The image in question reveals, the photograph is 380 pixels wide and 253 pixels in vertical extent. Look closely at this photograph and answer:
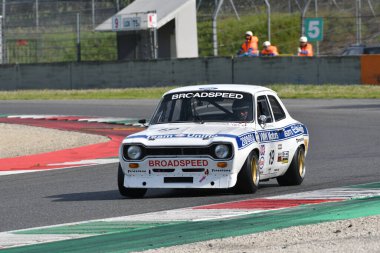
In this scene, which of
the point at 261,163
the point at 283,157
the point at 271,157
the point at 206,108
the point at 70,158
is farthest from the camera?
the point at 70,158

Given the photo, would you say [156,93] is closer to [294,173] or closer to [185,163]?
[294,173]

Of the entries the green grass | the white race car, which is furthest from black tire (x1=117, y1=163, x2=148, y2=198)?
the green grass

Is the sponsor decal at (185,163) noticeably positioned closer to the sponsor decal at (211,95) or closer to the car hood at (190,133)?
the car hood at (190,133)

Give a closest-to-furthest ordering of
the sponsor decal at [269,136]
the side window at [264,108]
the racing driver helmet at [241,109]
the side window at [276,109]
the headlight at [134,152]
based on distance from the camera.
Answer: the headlight at [134,152]
the sponsor decal at [269,136]
the racing driver helmet at [241,109]
the side window at [264,108]
the side window at [276,109]

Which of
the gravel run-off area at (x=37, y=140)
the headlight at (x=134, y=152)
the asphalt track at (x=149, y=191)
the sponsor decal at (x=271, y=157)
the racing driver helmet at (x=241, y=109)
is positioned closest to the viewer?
the asphalt track at (x=149, y=191)

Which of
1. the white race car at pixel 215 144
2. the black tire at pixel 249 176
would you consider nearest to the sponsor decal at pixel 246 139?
the white race car at pixel 215 144

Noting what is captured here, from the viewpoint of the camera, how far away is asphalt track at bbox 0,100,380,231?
34.8ft

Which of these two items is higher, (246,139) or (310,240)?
(246,139)

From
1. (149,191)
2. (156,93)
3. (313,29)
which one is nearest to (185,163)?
(149,191)

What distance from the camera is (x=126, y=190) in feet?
38.1

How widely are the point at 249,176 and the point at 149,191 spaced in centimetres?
177

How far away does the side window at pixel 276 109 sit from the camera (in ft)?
41.7

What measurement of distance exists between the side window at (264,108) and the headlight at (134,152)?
5.70ft

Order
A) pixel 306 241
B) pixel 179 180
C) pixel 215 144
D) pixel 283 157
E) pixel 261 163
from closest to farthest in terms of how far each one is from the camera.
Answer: pixel 306 241, pixel 215 144, pixel 179 180, pixel 261 163, pixel 283 157
